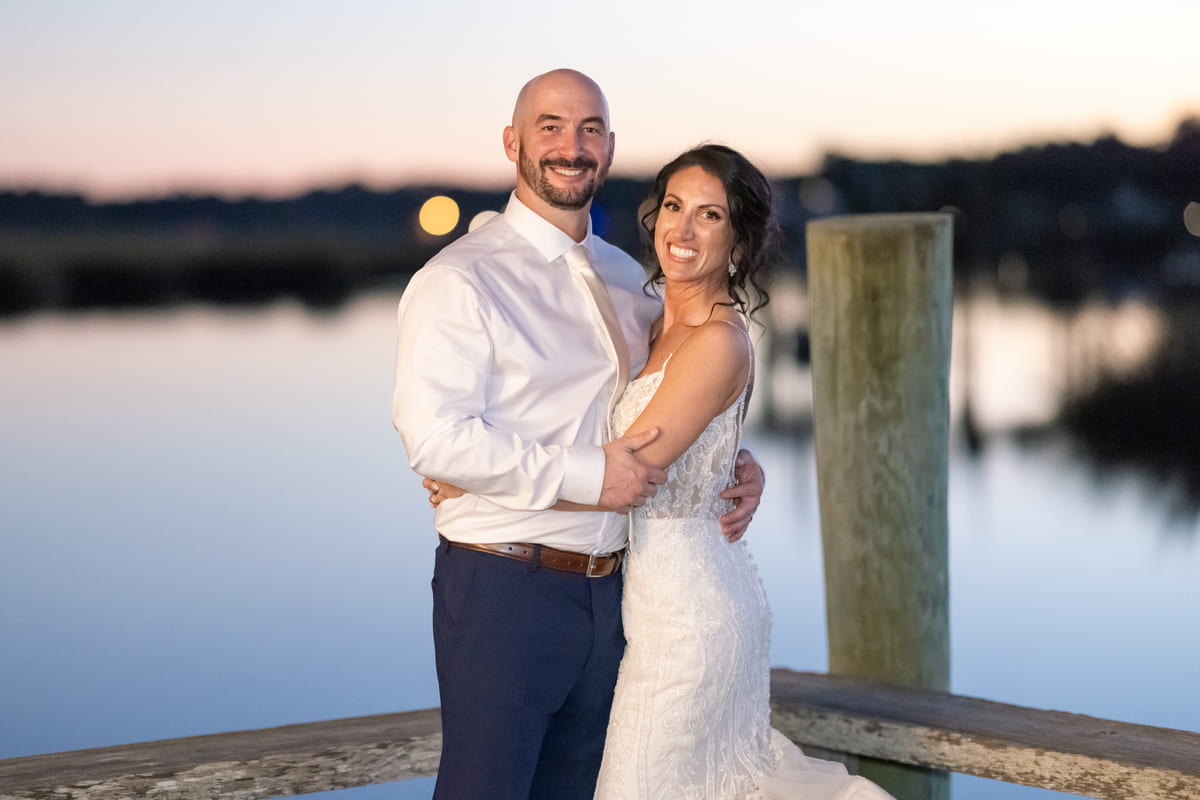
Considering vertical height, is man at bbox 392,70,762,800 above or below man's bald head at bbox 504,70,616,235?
below

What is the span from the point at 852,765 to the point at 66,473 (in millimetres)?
11402

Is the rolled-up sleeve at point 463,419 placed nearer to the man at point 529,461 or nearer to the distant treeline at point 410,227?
the man at point 529,461

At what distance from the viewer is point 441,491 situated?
2.59 m

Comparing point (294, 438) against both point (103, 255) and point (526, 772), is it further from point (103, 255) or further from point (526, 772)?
point (526, 772)

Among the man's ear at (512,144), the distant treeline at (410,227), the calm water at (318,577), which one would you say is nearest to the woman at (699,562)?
the man's ear at (512,144)

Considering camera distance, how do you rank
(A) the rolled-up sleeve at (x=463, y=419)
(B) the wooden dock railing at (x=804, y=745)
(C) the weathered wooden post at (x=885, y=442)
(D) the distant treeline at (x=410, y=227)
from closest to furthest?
(A) the rolled-up sleeve at (x=463, y=419) → (B) the wooden dock railing at (x=804, y=745) → (C) the weathered wooden post at (x=885, y=442) → (D) the distant treeline at (x=410, y=227)

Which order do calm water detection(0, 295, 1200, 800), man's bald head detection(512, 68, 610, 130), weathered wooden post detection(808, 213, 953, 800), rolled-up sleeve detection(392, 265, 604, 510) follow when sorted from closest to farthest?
1. rolled-up sleeve detection(392, 265, 604, 510)
2. man's bald head detection(512, 68, 610, 130)
3. weathered wooden post detection(808, 213, 953, 800)
4. calm water detection(0, 295, 1200, 800)

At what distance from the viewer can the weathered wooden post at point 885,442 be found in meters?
3.52

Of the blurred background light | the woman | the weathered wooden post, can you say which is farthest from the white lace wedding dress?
the blurred background light

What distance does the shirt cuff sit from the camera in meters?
2.42

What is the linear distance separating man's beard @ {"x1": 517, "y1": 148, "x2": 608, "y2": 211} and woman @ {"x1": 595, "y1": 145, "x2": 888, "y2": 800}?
178mm

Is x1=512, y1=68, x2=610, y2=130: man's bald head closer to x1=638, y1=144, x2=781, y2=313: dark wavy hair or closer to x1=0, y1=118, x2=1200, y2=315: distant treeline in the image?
x1=638, y1=144, x2=781, y2=313: dark wavy hair

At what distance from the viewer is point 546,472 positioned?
7.88 feet

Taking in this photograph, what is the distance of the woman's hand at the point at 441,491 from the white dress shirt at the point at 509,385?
18mm
